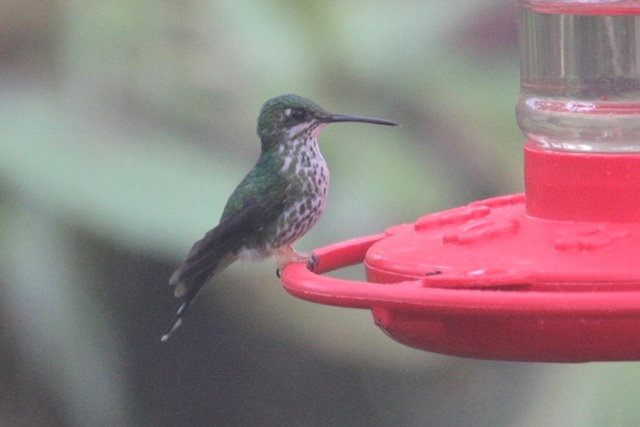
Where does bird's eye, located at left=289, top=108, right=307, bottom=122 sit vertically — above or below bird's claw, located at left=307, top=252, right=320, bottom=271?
above

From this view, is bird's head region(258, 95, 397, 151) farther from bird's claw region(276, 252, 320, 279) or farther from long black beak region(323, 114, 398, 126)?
bird's claw region(276, 252, 320, 279)

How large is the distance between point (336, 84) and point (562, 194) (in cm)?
179

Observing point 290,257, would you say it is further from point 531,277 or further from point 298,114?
point 531,277

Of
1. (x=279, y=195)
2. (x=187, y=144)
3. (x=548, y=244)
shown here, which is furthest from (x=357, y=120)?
(x=187, y=144)

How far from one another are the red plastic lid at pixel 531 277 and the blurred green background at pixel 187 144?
1.52m

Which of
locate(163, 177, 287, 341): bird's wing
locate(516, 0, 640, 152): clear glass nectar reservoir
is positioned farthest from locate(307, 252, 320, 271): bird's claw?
locate(516, 0, 640, 152): clear glass nectar reservoir

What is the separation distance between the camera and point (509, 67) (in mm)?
3693

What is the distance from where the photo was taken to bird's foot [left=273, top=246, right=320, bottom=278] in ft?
7.59

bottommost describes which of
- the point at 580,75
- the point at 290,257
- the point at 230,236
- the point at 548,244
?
the point at 290,257

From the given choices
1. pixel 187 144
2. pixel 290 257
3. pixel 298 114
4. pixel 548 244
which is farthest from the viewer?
pixel 187 144

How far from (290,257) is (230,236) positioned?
0.21 meters

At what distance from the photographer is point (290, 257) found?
272cm

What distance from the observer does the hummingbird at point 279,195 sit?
2686 millimetres

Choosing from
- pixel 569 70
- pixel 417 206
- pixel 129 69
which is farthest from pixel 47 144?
pixel 569 70
